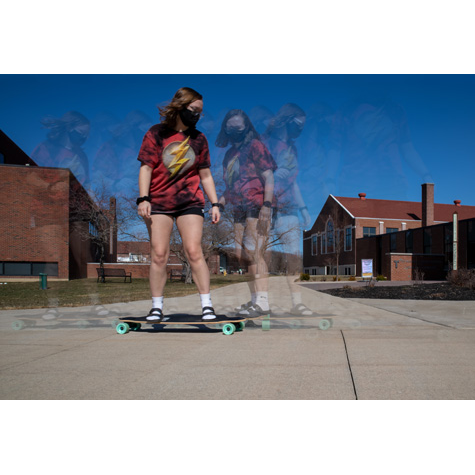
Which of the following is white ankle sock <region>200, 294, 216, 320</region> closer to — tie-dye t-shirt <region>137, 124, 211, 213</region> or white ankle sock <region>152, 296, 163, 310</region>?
white ankle sock <region>152, 296, 163, 310</region>

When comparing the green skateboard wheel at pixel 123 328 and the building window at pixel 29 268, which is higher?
the building window at pixel 29 268

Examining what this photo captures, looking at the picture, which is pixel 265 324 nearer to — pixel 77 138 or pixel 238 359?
pixel 238 359

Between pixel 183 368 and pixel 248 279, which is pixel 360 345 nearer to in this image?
pixel 248 279

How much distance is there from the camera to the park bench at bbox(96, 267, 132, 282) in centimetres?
604

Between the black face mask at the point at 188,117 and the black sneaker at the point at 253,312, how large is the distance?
218cm

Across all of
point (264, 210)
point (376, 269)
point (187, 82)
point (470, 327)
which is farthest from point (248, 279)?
point (376, 269)

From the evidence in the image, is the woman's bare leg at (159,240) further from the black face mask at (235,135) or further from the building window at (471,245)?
the building window at (471,245)

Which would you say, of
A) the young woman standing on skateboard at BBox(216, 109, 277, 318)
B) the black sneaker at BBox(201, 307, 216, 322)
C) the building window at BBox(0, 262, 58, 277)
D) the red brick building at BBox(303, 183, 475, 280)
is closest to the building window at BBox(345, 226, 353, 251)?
the red brick building at BBox(303, 183, 475, 280)

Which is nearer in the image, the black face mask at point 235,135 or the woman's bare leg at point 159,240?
the woman's bare leg at point 159,240

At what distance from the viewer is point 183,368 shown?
3555mm

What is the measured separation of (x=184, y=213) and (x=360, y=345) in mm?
2480

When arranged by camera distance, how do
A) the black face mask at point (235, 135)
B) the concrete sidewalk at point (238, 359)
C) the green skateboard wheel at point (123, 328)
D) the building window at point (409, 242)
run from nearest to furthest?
the concrete sidewalk at point (238, 359)
the green skateboard wheel at point (123, 328)
the black face mask at point (235, 135)
the building window at point (409, 242)

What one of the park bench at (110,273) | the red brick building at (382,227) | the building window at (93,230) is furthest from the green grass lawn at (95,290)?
the red brick building at (382,227)

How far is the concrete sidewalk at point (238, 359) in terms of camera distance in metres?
2.98
